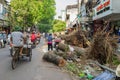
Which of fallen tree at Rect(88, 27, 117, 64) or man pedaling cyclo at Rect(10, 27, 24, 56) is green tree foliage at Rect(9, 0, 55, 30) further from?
man pedaling cyclo at Rect(10, 27, 24, 56)

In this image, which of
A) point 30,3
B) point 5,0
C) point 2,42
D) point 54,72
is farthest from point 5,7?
point 54,72

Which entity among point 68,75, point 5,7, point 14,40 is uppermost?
point 5,7

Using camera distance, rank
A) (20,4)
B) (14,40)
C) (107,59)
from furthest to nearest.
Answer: (20,4) < (107,59) < (14,40)

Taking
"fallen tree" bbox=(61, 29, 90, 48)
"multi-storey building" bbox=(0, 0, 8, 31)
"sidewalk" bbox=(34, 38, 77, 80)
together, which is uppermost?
"multi-storey building" bbox=(0, 0, 8, 31)

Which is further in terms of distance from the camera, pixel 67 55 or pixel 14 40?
pixel 67 55

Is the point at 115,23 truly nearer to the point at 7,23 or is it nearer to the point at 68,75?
the point at 68,75

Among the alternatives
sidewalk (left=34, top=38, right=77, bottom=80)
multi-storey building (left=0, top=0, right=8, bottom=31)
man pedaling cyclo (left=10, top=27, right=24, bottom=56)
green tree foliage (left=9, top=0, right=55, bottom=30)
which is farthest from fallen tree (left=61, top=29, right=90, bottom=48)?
green tree foliage (left=9, top=0, right=55, bottom=30)

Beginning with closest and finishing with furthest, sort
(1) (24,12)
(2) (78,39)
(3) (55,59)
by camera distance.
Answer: (3) (55,59), (2) (78,39), (1) (24,12)

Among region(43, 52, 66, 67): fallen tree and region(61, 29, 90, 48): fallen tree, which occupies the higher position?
region(61, 29, 90, 48): fallen tree

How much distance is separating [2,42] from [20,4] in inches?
1376

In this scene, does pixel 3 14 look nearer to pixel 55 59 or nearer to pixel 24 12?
pixel 24 12

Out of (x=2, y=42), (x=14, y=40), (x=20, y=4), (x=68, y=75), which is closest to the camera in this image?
(x=68, y=75)

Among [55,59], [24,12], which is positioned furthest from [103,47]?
[24,12]

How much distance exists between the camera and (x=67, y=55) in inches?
722
